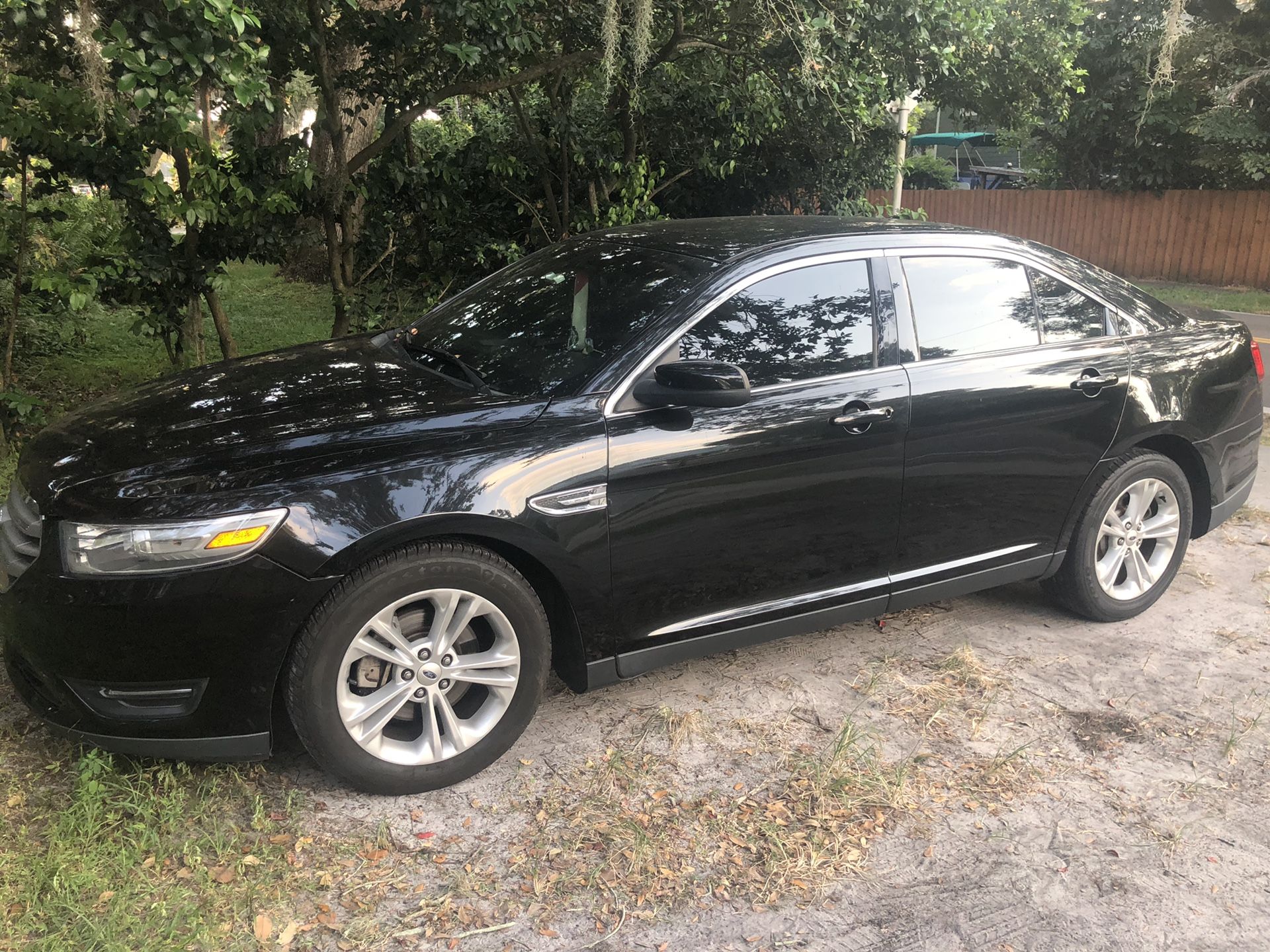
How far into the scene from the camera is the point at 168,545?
261cm

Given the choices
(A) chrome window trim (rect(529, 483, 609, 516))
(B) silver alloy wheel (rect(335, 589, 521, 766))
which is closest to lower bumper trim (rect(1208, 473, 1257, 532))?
(A) chrome window trim (rect(529, 483, 609, 516))

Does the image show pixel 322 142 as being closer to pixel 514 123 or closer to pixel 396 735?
pixel 514 123

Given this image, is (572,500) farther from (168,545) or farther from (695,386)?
(168,545)

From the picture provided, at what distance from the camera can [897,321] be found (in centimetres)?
366

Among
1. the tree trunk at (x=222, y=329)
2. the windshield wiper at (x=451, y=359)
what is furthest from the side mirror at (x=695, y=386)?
the tree trunk at (x=222, y=329)

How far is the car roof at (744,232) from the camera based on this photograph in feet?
12.0

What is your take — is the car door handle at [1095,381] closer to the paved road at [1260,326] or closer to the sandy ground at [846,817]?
the sandy ground at [846,817]

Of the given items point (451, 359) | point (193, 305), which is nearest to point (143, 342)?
point (193, 305)

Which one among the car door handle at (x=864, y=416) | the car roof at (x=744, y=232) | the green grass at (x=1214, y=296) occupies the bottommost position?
the green grass at (x=1214, y=296)

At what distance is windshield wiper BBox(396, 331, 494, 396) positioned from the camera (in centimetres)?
335

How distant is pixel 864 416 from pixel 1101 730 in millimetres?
1374

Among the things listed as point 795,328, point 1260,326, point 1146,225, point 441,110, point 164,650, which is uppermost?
point 441,110

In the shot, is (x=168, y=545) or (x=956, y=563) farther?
(x=956, y=563)

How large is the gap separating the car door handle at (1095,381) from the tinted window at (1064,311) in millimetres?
170
